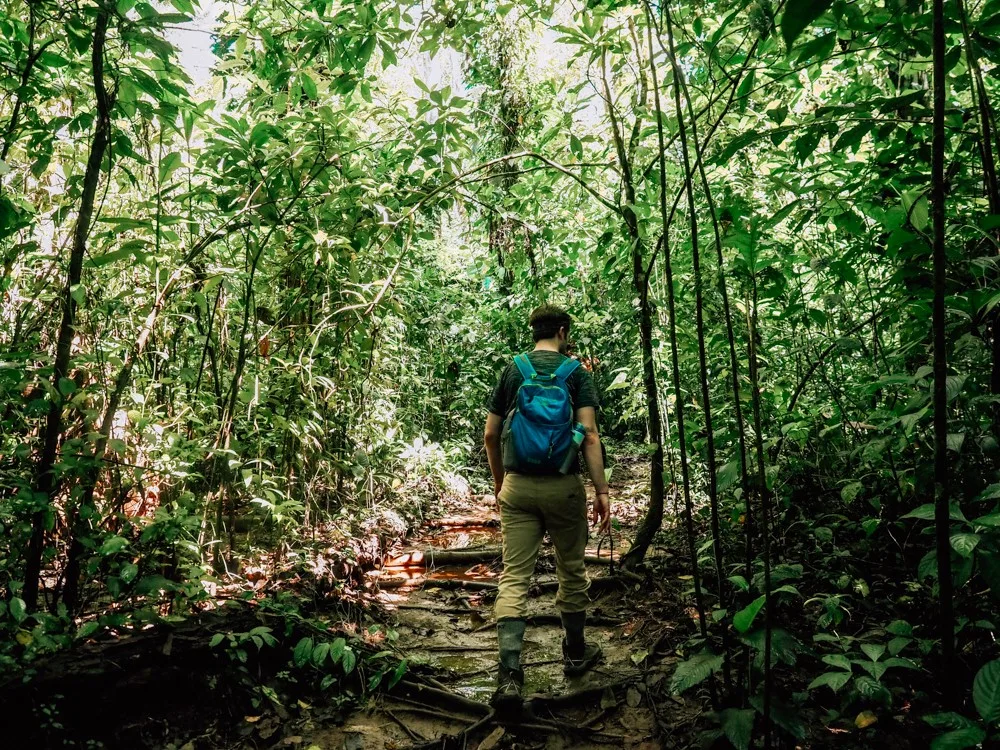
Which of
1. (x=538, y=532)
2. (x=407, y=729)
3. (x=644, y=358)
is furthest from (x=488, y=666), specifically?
(x=644, y=358)

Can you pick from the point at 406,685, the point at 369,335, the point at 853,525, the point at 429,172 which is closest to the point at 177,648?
the point at 406,685

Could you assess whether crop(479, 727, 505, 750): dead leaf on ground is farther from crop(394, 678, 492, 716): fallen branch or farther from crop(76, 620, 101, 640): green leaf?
crop(76, 620, 101, 640): green leaf

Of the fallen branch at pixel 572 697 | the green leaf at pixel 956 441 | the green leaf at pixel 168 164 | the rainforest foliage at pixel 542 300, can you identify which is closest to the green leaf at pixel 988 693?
the rainforest foliage at pixel 542 300

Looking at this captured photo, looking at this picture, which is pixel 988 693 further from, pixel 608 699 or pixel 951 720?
pixel 608 699

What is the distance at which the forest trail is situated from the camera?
10.2 ft

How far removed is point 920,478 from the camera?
8.64 feet

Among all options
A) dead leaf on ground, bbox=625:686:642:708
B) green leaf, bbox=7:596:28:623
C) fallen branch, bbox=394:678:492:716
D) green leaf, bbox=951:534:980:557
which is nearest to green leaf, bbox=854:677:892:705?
green leaf, bbox=951:534:980:557

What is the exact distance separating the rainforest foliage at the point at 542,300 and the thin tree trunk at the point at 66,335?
0.6 inches

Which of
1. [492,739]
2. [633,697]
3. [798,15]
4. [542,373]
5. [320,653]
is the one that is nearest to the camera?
[798,15]

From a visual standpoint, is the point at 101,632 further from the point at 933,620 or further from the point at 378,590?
the point at 933,620

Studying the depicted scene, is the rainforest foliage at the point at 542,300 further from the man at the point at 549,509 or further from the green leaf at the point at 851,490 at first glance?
the man at the point at 549,509

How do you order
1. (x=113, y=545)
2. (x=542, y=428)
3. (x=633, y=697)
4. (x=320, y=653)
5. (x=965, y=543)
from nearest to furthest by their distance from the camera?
(x=965, y=543) → (x=113, y=545) → (x=320, y=653) → (x=633, y=697) → (x=542, y=428)

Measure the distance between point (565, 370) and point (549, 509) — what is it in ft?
2.71

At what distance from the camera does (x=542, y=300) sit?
5.52 metres
